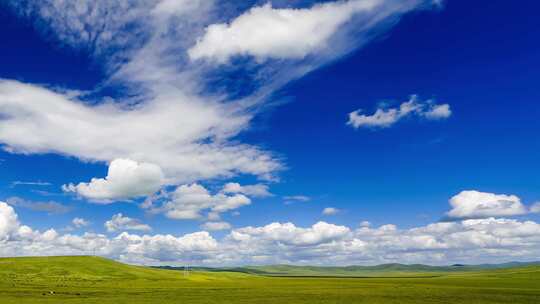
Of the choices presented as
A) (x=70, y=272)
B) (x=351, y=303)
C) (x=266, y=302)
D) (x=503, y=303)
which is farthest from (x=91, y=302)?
(x=70, y=272)

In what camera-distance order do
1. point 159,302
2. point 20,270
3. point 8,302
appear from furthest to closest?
1. point 20,270
2. point 159,302
3. point 8,302

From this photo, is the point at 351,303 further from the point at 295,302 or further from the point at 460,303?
the point at 460,303

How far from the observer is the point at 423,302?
8194cm

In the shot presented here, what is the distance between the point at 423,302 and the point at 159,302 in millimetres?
50175

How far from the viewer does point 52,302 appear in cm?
7431

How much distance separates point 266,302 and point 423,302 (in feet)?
99.4

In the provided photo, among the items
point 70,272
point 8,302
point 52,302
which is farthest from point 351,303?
point 70,272

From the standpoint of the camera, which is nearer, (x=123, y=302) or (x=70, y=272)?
(x=123, y=302)

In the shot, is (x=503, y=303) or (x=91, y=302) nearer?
(x=91, y=302)

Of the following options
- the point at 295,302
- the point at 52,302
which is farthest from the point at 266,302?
the point at 52,302

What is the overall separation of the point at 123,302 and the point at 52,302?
1188 centimetres

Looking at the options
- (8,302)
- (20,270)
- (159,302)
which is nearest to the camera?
(8,302)

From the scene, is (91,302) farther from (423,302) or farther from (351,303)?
(423,302)

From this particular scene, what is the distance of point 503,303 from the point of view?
8012 centimetres
